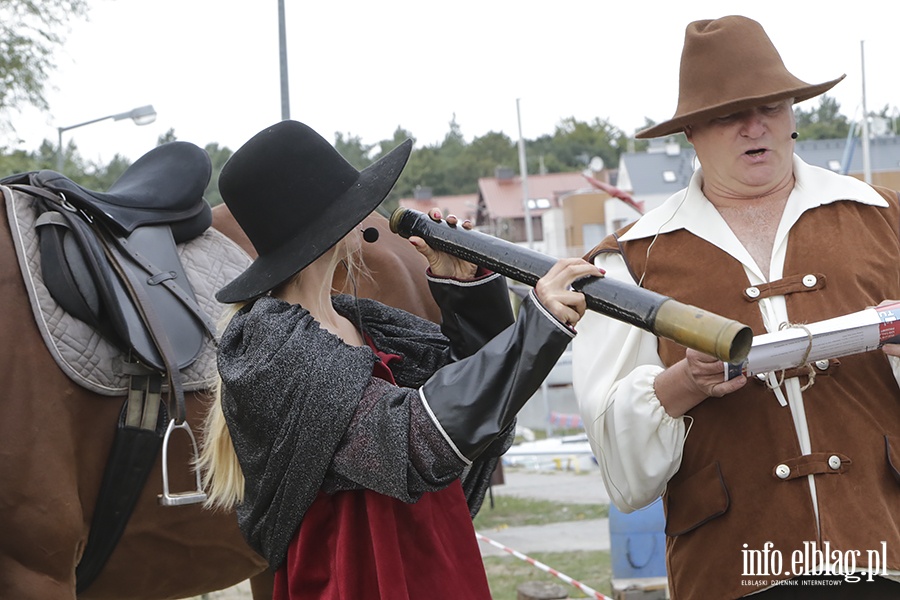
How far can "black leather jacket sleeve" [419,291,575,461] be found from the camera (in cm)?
188

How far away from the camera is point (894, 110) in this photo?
62.3 meters

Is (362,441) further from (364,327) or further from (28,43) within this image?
(28,43)

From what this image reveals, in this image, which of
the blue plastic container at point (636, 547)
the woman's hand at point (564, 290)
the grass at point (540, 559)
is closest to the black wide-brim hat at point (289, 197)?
the woman's hand at point (564, 290)

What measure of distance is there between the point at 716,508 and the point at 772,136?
2.98ft

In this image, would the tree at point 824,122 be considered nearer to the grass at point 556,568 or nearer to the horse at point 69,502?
the grass at point 556,568

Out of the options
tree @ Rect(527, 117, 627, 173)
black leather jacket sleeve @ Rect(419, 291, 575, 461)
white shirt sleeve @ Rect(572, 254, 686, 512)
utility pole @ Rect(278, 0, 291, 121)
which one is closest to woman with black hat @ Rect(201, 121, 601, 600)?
black leather jacket sleeve @ Rect(419, 291, 575, 461)

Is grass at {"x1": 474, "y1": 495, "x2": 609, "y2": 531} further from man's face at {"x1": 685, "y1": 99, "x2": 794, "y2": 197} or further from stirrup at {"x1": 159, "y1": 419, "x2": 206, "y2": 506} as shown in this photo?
man's face at {"x1": 685, "y1": 99, "x2": 794, "y2": 197}

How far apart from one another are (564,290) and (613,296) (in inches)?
3.7

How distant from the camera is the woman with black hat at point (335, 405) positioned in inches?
75.2

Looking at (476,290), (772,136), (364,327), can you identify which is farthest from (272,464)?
(772,136)

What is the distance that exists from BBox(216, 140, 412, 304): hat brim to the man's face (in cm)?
81

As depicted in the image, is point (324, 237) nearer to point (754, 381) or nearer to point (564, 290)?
point (564, 290)

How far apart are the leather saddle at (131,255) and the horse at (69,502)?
152 millimetres

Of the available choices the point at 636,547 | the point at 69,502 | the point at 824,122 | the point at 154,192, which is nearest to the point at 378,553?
the point at 69,502
